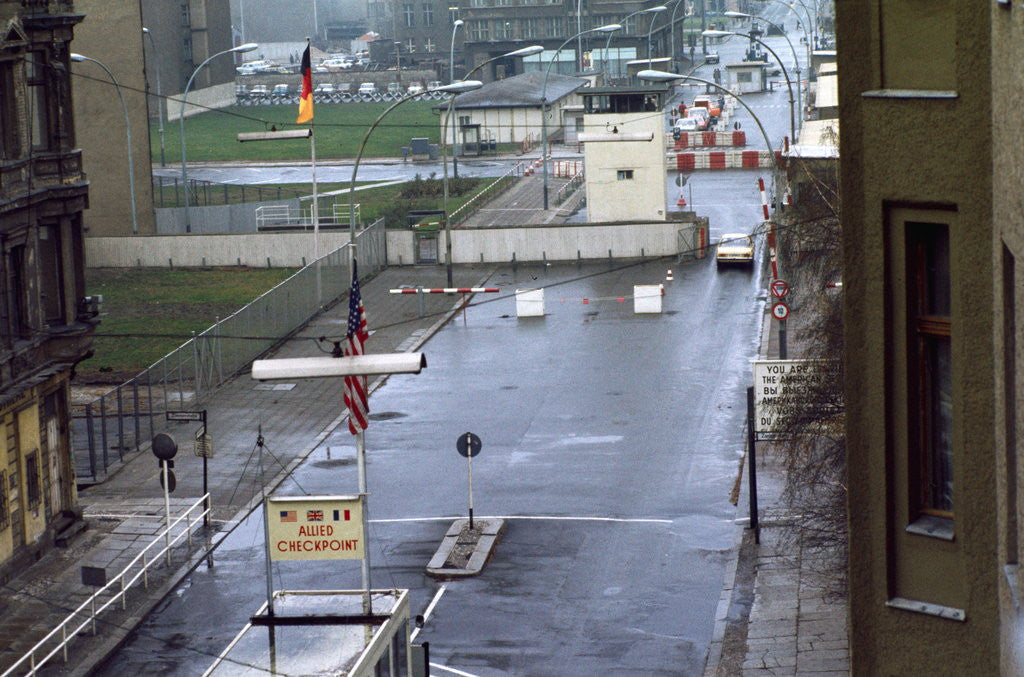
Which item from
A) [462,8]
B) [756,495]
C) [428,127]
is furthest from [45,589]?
[462,8]

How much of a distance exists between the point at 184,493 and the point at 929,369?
83.4 ft

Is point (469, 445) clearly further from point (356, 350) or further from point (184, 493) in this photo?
point (356, 350)

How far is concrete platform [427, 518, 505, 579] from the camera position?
28.0m

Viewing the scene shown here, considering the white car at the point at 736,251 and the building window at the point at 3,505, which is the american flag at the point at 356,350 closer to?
the building window at the point at 3,505

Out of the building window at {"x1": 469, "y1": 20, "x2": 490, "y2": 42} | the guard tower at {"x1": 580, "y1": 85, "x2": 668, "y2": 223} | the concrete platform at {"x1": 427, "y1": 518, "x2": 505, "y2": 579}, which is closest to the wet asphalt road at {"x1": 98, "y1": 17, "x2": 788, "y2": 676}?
the concrete platform at {"x1": 427, "y1": 518, "x2": 505, "y2": 579}

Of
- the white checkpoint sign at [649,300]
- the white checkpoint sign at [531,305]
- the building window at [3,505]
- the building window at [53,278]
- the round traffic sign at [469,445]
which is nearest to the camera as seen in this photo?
the building window at [3,505]

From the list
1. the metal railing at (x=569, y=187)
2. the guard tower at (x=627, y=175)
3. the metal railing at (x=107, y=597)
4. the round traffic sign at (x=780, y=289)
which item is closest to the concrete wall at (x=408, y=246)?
the guard tower at (x=627, y=175)

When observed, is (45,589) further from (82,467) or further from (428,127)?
(428,127)

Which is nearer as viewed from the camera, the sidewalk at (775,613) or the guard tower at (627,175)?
the sidewalk at (775,613)

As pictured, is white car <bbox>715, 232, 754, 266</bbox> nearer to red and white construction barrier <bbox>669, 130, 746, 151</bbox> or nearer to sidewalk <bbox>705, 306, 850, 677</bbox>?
sidewalk <bbox>705, 306, 850, 677</bbox>

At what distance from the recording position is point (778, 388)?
98.7 feet

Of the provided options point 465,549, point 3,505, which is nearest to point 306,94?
point 3,505

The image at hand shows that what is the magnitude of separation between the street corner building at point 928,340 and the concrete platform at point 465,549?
56.2 feet

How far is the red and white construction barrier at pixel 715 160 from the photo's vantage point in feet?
287
